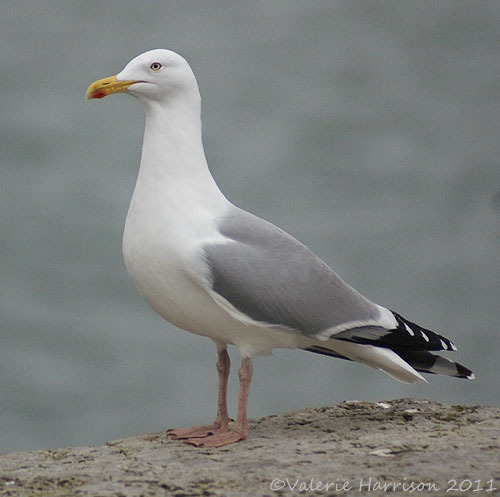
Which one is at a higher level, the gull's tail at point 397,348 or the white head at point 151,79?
the white head at point 151,79

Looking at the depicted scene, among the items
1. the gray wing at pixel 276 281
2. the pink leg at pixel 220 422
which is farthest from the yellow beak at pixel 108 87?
the pink leg at pixel 220 422

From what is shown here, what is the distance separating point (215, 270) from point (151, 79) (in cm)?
65

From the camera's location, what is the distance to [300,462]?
→ 2811mm

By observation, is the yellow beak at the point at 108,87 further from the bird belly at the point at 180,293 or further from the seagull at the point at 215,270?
the bird belly at the point at 180,293

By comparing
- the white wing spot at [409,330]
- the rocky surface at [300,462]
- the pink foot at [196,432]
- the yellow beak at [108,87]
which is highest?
the yellow beak at [108,87]

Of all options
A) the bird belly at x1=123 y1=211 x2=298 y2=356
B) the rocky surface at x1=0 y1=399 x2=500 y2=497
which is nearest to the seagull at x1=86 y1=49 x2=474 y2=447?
the bird belly at x1=123 y1=211 x2=298 y2=356

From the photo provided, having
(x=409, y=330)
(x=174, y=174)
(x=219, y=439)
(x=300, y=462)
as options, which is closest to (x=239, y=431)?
(x=219, y=439)

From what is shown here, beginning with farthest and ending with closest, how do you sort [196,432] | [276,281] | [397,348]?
[397,348] → [196,432] → [276,281]

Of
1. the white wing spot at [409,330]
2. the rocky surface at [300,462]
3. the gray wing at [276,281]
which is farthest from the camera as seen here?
the white wing spot at [409,330]

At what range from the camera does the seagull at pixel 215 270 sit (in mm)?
3076

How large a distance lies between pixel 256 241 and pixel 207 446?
0.63 meters

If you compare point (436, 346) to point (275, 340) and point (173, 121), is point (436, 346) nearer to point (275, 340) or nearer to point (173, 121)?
point (275, 340)

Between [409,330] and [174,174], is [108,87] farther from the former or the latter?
[409,330]

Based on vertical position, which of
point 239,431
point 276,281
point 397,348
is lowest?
point 239,431
